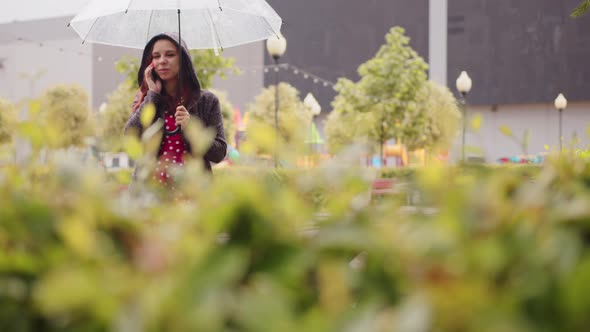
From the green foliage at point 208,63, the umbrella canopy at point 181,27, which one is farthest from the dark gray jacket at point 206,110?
the green foliage at point 208,63

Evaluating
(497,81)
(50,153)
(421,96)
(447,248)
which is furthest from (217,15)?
(497,81)

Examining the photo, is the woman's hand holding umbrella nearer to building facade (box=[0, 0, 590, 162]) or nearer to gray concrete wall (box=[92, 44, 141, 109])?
building facade (box=[0, 0, 590, 162])

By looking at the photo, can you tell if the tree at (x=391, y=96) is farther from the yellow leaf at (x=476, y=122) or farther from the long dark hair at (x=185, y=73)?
the yellow leaf at (x=476, y=122)

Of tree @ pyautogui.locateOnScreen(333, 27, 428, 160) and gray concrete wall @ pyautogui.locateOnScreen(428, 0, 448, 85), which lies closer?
tree @ pyautogui.locateOnScreen(333, 27, 428, 160)

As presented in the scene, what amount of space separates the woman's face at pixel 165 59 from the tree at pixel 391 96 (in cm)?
1520

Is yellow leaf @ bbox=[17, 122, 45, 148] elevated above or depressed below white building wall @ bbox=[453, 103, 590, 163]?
below

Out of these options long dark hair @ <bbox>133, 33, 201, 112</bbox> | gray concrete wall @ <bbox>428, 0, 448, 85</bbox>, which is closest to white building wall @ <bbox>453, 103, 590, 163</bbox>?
gray concrete wall @ <bbox>428, 0, 448, 85</bbox>

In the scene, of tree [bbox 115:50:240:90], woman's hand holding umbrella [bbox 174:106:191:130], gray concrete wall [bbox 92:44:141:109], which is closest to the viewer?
woman's hand holding umbrella [bbox 174:106:191:130]

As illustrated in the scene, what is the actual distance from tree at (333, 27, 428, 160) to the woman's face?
1520 cm

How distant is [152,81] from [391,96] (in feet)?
52.6

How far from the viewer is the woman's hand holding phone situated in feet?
13.5

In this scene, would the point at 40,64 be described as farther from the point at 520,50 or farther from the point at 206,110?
the point at 206,110

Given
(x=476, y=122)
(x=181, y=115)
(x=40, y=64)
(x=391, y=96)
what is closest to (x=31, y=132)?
(x=476, y=122)

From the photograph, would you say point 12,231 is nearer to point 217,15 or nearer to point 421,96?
point 217,15
